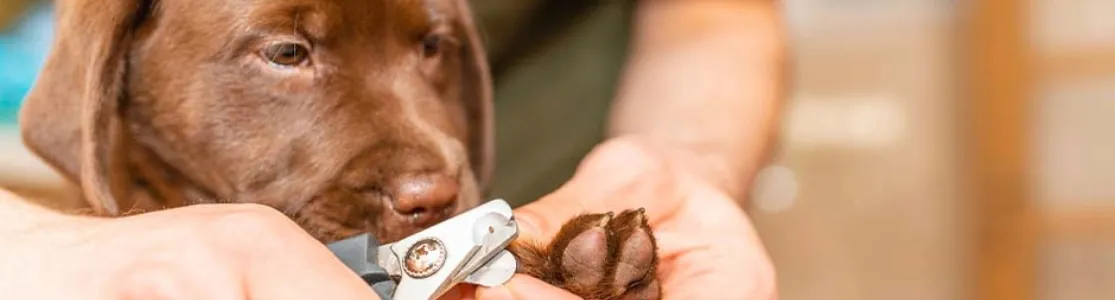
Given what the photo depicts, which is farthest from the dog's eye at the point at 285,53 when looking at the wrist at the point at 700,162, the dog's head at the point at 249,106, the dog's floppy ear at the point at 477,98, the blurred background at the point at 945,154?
the blurred background at the point at 945,154

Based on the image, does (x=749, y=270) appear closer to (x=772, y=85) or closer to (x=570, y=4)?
(x=772, y=85)

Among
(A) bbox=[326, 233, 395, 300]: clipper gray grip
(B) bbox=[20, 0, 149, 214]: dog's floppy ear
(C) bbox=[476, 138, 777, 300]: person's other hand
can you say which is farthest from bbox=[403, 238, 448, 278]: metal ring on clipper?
(B) bbox=[20, 0, 149, 214]: dog's floppy ear

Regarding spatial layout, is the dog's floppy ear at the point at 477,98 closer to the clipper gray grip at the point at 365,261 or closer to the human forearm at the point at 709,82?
the human forearm at the point at 709,82

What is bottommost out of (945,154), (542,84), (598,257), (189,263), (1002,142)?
(945,154)

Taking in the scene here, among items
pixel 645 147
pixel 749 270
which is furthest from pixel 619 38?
pixel 749 270

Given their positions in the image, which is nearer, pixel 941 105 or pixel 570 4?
pixel 570 4

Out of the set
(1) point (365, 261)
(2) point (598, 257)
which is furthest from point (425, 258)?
(2) point (598, 257)

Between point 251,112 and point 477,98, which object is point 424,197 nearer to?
point 251,112
